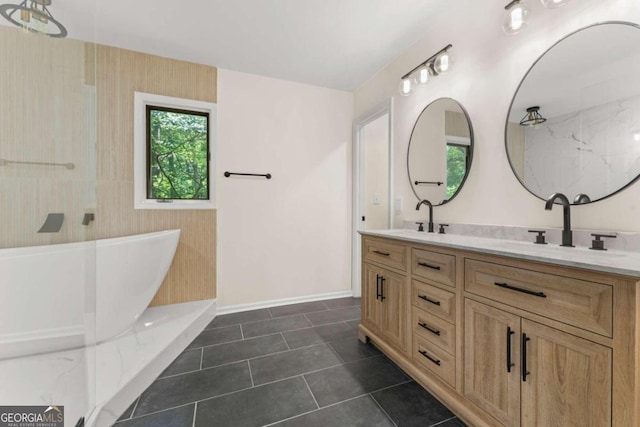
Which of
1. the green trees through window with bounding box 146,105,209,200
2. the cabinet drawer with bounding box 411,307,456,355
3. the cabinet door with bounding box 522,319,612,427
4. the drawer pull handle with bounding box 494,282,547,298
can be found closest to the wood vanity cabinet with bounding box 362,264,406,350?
the cabinet drawer with bounding box 411,307,456,355

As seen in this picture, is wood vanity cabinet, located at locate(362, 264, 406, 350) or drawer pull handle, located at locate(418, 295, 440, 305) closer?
drawer pull handle, located at locate(418, 295, 440, 305)

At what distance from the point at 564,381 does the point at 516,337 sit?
0.17 m

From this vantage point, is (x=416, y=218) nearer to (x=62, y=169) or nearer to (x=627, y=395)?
(x=627, y=395)

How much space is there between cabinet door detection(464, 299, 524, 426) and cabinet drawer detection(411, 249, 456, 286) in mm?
145

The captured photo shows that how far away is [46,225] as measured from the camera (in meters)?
1.29

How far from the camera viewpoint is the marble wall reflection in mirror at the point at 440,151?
5.67 feet

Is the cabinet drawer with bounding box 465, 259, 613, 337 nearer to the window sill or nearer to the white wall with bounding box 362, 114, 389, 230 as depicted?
the white wall with bounding box 362, 114, 389, 230

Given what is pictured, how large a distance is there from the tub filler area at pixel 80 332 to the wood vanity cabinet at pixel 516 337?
5.11 ft

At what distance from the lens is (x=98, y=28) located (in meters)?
1.97

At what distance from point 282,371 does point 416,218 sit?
4.95 ft

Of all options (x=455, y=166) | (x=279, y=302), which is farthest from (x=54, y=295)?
(x=455, y=166)

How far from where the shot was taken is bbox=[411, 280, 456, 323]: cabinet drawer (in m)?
1.25

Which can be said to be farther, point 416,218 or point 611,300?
point 416,218

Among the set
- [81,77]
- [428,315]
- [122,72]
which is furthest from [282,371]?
[122,72]
